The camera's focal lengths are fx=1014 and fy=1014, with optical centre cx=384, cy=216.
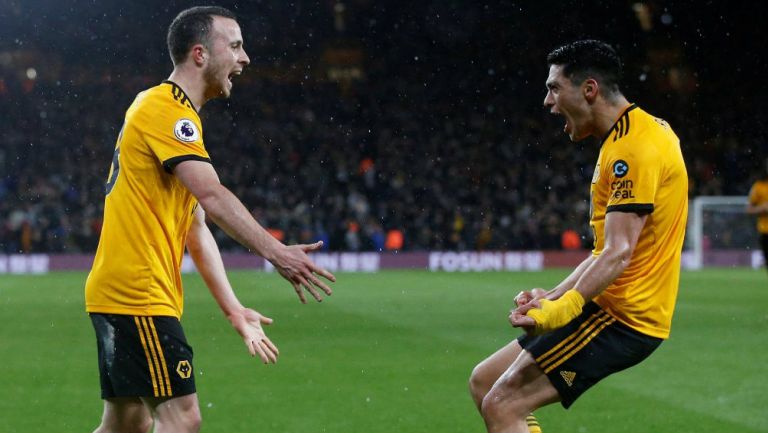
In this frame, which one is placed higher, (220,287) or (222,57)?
(222,57)

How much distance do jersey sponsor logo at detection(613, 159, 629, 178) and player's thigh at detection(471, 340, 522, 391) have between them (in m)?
0.94

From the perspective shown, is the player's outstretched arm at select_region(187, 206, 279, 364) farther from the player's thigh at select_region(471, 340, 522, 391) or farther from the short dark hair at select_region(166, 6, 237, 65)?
the player's thigh at select_region(471, 340, 522, 391)

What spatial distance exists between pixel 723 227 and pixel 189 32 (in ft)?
87.4

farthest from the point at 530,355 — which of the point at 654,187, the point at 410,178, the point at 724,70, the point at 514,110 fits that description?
the point at 724,70

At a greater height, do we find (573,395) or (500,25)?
(500,25)

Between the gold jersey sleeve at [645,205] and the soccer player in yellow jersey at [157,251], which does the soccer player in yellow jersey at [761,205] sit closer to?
the gold jersey sleeve at [645,205]

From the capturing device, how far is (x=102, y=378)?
3.88m

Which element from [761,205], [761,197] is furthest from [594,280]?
[761,197]

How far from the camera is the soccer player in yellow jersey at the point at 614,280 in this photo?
4117 millimetres

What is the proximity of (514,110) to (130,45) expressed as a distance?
47.3 ft

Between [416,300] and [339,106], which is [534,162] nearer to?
[339,106]

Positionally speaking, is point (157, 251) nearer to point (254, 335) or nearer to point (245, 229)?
point (245, 229)

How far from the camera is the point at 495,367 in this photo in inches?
180

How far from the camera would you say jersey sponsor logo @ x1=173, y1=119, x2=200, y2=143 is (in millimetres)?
3762
